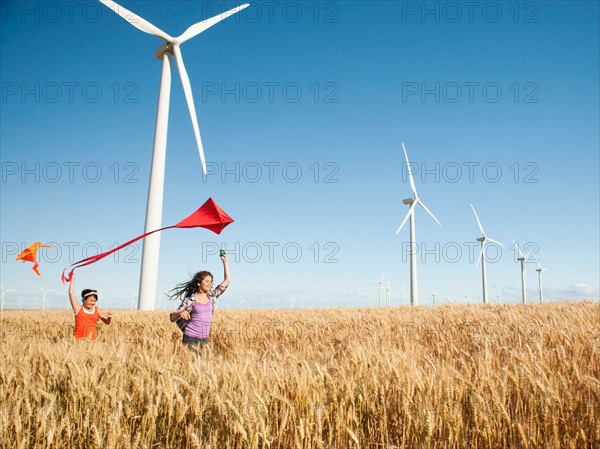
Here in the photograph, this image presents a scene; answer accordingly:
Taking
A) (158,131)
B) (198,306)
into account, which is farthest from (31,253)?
(158,131)

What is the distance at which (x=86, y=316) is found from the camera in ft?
30.4

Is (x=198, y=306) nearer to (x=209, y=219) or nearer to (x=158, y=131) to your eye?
(x=209, y=219)

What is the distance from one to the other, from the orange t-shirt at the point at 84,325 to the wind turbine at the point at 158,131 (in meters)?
14.6

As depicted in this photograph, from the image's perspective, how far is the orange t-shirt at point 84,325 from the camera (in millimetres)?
9094

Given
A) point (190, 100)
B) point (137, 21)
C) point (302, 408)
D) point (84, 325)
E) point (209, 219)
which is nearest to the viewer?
point (302, 408)

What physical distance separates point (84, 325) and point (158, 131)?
19210 millimetres

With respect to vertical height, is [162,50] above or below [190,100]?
above

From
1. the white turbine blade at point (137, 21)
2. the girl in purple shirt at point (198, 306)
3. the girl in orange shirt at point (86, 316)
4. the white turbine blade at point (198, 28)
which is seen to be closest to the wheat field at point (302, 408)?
the girl in purple shirt at point (198, 306)

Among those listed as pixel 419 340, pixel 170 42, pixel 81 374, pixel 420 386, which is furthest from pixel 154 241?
pixel 420 386

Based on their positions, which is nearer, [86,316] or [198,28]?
[86,316]

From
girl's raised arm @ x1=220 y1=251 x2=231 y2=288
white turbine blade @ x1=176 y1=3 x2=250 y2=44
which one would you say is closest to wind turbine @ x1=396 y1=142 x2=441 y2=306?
white turbine blade @ x1=176 y1=3 x2=250 y2=44

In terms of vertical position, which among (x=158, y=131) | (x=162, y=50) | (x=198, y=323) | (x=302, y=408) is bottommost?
(x=302, y=408)

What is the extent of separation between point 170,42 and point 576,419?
3042 centimetres

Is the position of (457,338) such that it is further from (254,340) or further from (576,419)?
(576,419)
